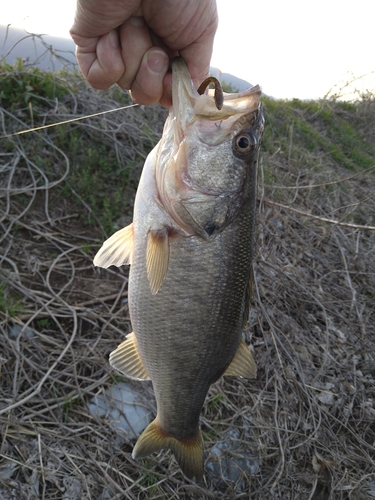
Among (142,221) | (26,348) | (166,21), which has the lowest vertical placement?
(26,348)

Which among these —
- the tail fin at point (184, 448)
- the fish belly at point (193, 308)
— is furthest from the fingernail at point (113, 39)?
the tail fin at point (184, 448)

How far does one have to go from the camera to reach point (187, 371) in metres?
1.67

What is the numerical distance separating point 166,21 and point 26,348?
2226 mm

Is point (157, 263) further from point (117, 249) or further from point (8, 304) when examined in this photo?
point (8, 304)

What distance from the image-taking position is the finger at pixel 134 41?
158cm

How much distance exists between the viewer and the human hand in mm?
1493

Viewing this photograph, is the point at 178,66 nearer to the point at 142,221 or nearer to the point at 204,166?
the point at 204,166

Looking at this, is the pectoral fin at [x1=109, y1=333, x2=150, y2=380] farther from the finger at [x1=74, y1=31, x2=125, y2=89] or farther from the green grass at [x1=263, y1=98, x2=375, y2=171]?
the green grass at [x1=263, y1=98, x2=375, y2=171]

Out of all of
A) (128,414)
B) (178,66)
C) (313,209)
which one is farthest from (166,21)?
(313,209)

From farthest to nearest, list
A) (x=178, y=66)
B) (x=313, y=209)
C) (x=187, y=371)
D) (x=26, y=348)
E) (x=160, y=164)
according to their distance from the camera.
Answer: (x=313, y=209)
(x=26, y=348)
(x=187, y=371)
(x=160, y=164)
(x=178, y=66)

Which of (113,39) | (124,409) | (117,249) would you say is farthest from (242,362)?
(113,39)

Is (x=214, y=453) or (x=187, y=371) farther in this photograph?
(x=214, y=453)

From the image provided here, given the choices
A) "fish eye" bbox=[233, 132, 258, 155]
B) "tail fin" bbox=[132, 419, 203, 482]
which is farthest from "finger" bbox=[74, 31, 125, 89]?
"tail fin" bbox=[132, 419, 203, 482]

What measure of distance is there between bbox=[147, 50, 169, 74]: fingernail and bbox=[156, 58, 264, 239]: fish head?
0.13 meters
